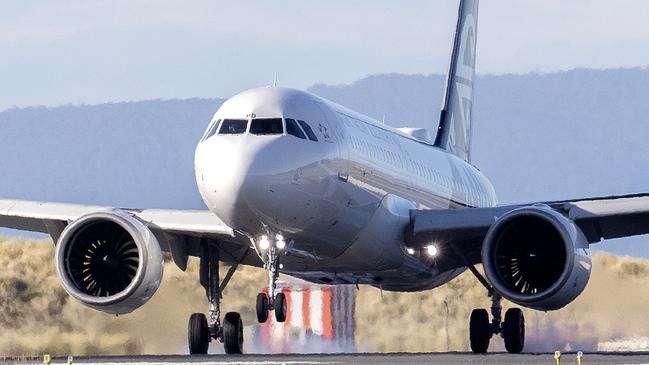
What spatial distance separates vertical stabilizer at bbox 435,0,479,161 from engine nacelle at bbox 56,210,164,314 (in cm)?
1213

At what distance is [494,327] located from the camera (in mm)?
35062

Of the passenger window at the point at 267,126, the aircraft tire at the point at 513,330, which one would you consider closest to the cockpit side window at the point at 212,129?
the passenger window at the point at 267,126

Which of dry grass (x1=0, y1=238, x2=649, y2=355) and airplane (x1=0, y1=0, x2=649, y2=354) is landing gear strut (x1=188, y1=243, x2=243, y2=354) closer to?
airplane (x1=0, y1=0, x2=649, y2=354)

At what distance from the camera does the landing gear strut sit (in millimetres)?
33625

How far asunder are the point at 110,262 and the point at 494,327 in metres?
7.50

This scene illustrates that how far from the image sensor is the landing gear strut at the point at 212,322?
33625mm

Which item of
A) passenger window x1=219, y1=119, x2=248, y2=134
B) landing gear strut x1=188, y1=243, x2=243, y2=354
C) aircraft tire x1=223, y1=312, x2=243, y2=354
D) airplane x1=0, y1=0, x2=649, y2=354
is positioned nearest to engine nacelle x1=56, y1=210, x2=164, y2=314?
airplane x1=0, y1=0, x2=649, y2=354

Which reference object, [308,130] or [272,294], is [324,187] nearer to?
[308,130]

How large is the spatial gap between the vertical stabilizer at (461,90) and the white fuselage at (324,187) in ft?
22.6

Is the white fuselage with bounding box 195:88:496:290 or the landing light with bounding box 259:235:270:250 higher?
the white fuselage with bounding box 195:88:496:290

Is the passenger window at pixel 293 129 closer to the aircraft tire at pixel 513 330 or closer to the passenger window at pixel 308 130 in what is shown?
the passenger window at pixel 308 130

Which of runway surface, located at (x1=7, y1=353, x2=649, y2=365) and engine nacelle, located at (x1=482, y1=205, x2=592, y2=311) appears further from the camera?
engine nacelle, located at (x1=482, y1=205, x2=592, y2=311)

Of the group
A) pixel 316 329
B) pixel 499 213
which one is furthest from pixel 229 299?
pixel 499 213

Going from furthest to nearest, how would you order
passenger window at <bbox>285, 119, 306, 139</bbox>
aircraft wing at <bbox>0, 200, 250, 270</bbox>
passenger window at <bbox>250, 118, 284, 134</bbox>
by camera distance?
aircraft wing at <bbox>0, 200, 250, 270</bbox> → passenger window at <bbox>285, 119, 306, 139</bbox> → passenger window at <bbox>250, 118, 284, 134</bbox>
